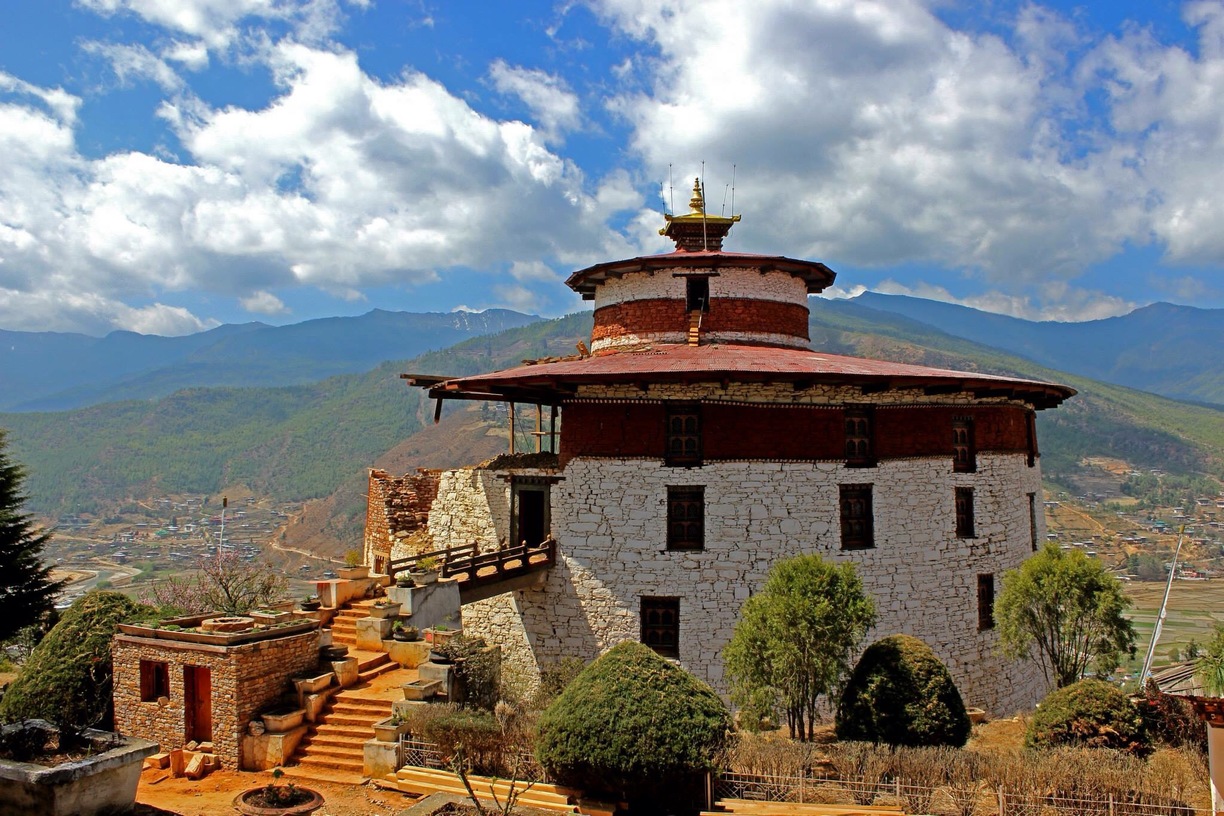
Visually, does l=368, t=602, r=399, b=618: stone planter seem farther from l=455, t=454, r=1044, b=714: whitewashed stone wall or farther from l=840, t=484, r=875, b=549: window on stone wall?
l=840, t=484, r=875, b=549: window on stone wall

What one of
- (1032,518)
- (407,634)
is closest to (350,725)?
(407,634)

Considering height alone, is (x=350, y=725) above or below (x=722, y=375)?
below

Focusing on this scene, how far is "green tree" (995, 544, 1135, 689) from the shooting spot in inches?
674

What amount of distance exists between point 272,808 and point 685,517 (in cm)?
989

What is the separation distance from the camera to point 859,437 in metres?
19.8

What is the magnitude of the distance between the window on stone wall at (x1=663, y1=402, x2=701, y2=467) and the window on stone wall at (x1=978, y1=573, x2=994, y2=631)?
822cm

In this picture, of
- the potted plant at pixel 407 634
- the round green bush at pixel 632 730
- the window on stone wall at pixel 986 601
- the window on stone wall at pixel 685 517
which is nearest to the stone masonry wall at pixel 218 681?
the potted plant at pixel 407 634

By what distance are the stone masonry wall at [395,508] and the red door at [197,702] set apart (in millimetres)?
8418

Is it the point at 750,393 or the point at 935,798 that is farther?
the point at 750,393

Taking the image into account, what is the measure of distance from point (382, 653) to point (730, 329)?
12.8 m

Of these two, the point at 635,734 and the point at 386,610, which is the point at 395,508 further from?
the point at 635,734

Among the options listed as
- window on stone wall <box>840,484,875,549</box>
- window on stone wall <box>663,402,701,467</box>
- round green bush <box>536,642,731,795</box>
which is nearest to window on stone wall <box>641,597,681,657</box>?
window on stone wall <box>663,402,701,467</box>

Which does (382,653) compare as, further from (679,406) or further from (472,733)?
(679,406)

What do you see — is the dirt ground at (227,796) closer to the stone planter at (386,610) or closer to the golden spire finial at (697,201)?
the stone planter at (386,610)
